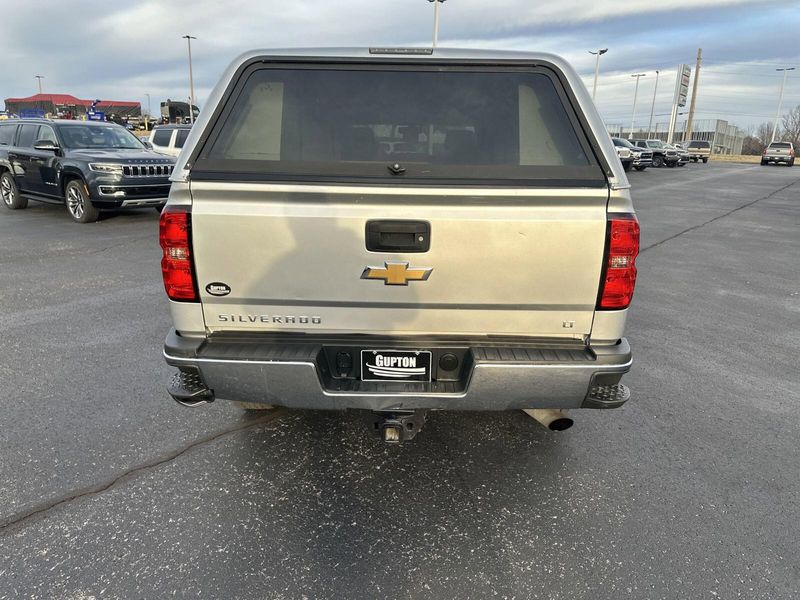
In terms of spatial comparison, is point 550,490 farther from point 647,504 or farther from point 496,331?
point 496,331

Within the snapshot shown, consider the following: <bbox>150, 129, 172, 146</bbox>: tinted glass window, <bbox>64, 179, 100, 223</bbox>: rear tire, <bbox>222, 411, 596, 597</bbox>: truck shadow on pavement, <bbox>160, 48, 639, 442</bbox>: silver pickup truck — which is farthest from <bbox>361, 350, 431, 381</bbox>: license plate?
<bbox>150, 129, 172, 146</bbox>: tinted glass window

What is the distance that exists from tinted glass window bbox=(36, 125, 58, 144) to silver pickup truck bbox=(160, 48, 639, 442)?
10377mm

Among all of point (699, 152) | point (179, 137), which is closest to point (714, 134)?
point (699, 152)

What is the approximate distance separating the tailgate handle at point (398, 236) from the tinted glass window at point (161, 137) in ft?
52.0

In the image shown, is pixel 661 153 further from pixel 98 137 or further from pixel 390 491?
pixel 390 491

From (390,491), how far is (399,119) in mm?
1902

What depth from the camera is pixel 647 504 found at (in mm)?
2799

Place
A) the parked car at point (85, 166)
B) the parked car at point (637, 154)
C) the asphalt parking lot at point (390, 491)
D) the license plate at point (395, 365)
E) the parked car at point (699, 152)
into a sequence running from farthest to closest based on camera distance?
the parked car at point (699, 152) < the parked car at point (637, 154) < the parked car at point (85, 166) < the license plate at point (395, 365) < the asphalt parking lot at point (390, 491)

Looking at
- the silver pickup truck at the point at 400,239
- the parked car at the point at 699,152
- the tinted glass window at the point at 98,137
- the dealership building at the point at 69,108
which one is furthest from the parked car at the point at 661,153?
the dealership building at the point at 69,108

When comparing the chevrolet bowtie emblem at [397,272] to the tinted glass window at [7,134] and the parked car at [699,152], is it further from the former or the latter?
the parked car at [699,152]

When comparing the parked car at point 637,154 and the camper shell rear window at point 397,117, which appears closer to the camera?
the camper shell rear window at point 397,117

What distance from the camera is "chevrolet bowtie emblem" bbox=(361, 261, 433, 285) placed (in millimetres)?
2473

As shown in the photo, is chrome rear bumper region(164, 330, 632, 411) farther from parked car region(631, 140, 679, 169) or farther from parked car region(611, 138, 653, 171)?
parked car region(631, 140, 679, 169)

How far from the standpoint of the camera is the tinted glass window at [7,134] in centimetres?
1233
